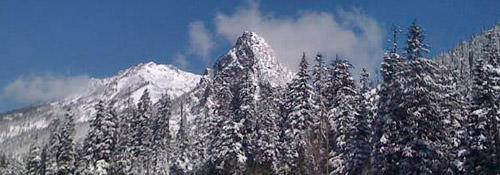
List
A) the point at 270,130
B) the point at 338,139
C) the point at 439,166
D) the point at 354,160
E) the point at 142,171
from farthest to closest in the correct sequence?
the point at 142,171 → the point at 270,130 → the point at 338,139 → the point at 354,160 → the point at 439,166

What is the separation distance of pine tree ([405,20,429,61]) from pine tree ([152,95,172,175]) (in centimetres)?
4481

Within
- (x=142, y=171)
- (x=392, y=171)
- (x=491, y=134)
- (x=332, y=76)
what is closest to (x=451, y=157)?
(x=491, y=134)

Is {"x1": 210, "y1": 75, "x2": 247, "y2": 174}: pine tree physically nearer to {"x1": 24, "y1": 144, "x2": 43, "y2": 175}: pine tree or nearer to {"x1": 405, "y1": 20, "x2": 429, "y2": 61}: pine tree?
{"x1": 405, "y1": 20, "x2": 429, "y2": 61}: pine tree

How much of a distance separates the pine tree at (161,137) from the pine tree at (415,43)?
44.8 meters

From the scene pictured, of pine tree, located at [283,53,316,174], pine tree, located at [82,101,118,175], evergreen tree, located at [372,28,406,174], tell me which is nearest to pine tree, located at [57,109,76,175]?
pine tree, located at [82,101,118,175]

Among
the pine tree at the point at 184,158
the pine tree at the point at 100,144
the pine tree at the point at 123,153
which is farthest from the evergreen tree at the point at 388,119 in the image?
the pine tree at the point at 184,158

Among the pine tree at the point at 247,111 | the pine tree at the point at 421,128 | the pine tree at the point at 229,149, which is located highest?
the pine tree at the point at 247,111

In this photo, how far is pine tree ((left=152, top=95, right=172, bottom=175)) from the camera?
254ft

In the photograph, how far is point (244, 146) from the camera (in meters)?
60.2

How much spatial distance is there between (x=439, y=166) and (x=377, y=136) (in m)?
4.44

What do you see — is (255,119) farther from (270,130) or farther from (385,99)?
(385,99)

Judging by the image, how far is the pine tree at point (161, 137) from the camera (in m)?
77.4

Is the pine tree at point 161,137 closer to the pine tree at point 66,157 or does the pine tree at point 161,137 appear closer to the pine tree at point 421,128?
the pine tree at point 66,157

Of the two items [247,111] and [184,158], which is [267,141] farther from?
[184,158]
